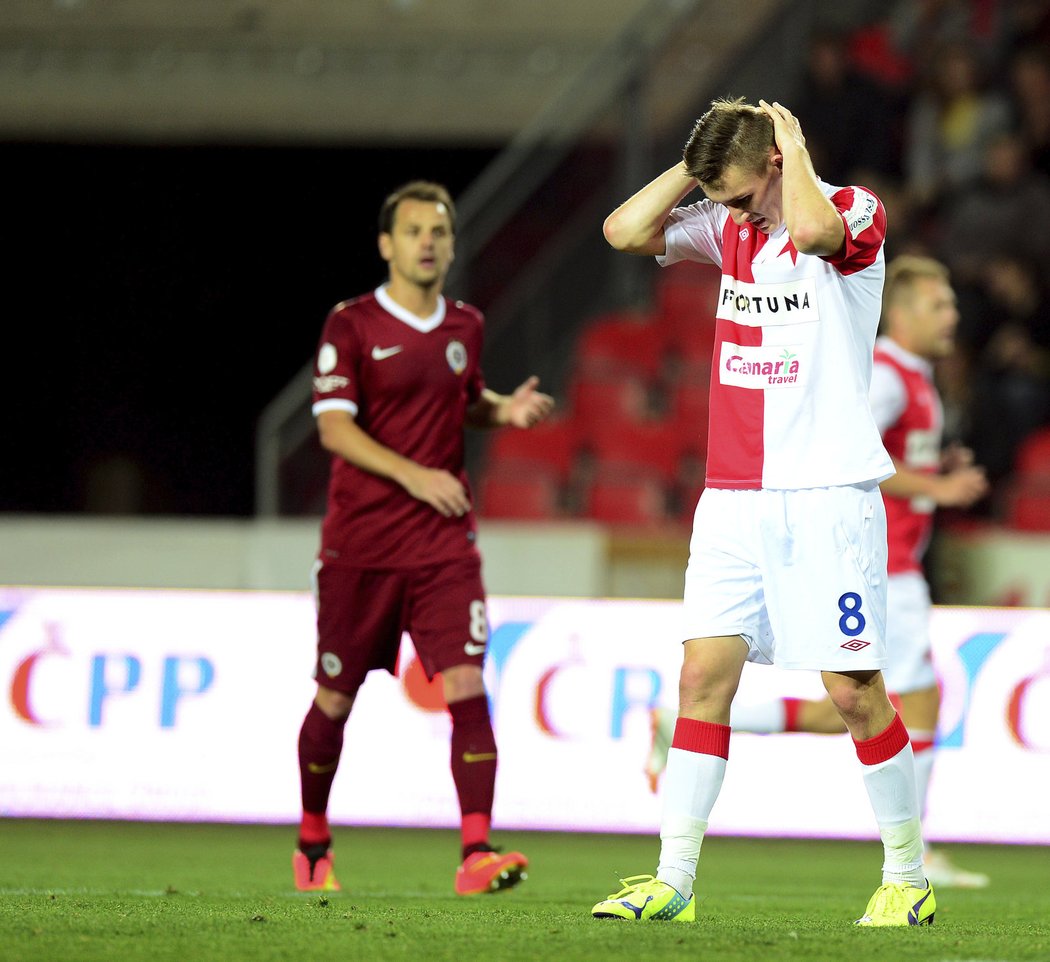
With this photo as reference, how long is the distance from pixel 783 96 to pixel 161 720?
22.5ft

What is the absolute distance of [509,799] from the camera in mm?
7844

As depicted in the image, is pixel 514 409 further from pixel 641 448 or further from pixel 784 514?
pixel 641 448

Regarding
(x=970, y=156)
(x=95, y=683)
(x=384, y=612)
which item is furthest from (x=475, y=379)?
(x=970, y=156)

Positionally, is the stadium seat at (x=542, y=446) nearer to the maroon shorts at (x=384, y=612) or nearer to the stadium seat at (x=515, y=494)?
the stadium seat at (x=515, y=494)

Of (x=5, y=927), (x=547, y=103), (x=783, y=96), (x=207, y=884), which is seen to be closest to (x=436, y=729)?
(x=207, y=884)

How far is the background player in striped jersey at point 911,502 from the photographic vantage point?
6.39 metres

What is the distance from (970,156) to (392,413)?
7.90 metres

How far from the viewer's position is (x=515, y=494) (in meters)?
10.9

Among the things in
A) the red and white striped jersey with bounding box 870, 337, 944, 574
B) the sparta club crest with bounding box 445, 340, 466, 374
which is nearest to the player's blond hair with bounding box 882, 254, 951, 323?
the red and white striped jersey with bounding box 870, 337, 944, 574

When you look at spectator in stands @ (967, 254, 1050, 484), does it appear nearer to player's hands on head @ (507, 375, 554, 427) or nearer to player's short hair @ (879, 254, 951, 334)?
player's short hair @ (879, 254, 951, 334)

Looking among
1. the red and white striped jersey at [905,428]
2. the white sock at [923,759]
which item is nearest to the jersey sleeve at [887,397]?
the red and white striped jersey at [905,428]

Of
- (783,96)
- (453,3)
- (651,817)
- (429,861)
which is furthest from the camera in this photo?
(453,3)

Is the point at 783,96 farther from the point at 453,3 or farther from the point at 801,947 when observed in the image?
the point at 801,947

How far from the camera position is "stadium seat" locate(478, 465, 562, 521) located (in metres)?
10.8
